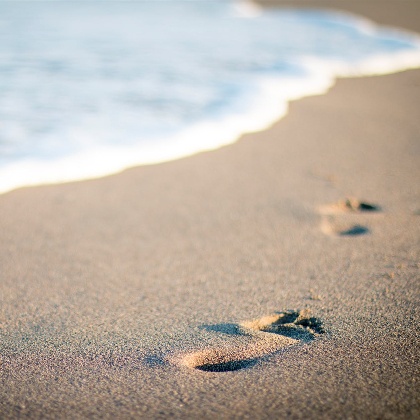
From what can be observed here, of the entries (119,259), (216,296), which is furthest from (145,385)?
(119,259)

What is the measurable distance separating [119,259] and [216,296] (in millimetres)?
536

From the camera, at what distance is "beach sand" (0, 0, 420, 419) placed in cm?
154

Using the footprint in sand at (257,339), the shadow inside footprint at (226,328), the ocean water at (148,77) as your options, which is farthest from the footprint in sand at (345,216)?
the ocean water at (148,77)

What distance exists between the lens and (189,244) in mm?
2445

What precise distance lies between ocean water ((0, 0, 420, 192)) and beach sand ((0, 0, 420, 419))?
1.35 feet

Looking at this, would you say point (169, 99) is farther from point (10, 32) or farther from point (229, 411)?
point (10, 32)

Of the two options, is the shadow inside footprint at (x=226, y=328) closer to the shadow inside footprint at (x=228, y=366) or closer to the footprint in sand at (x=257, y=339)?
the footprint in sand at (x=257, y=339)

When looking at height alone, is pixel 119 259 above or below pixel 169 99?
below

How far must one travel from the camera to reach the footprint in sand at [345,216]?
2.55 m

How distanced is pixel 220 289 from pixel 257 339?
0.36m

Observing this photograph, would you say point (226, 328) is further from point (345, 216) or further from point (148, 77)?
point (148, 77)

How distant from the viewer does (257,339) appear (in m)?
1.79

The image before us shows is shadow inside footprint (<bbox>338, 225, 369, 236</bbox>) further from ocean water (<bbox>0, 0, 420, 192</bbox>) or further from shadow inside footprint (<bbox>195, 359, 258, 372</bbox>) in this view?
ocean water (<bbox>0, 0, 420, 192</bbox>)

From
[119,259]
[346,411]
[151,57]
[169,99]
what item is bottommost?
[346,411]
